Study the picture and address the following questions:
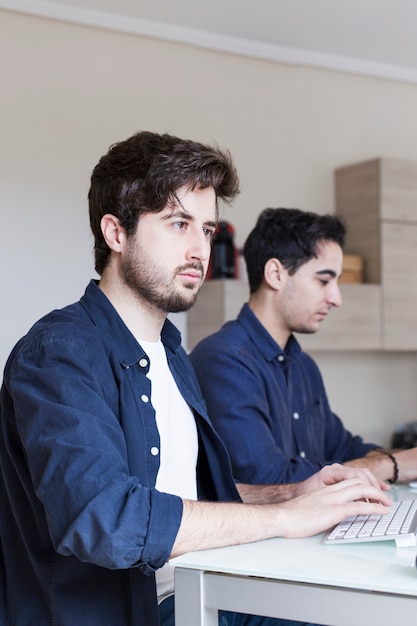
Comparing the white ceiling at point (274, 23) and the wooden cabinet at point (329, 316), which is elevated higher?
the white ceiling at point (274, 23)

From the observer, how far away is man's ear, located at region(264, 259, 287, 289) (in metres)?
2.62

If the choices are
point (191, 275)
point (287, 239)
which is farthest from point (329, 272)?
point (191, 275)

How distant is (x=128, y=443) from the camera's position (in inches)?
61.8

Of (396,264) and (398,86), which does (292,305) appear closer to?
(396,264)

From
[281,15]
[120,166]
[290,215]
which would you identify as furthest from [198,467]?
[281,15]

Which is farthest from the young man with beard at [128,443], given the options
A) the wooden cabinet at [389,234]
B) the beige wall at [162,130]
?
the wooden cabinet at [389,234]

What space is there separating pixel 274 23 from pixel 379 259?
1236mm

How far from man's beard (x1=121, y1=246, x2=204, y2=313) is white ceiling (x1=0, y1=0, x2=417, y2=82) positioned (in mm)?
2407

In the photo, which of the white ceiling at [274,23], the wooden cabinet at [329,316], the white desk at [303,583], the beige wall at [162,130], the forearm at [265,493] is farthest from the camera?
the wooden cabinet at [329,316]

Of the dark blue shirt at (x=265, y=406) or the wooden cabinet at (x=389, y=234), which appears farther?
the wooden cabinet at (x=389, y=234)

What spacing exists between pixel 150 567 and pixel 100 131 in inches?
115

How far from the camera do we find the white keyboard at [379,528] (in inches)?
54.6

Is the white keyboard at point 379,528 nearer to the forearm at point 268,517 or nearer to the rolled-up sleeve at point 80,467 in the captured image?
the forearm at point 268,517

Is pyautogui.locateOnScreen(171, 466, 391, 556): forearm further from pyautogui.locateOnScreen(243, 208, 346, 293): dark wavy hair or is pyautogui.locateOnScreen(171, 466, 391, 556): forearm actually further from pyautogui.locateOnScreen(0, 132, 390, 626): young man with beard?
pyautogui.locateOnScreen(243, 208, 346, 293): dark wavy hair
